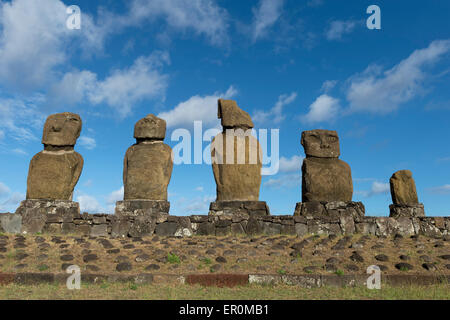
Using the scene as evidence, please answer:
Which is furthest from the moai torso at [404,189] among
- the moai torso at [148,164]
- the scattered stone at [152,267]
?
the scattered stone at [152,267]

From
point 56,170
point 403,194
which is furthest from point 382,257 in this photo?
point 56,170

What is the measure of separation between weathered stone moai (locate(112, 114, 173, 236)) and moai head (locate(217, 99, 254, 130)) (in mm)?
2011

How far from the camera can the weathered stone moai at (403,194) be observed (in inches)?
605

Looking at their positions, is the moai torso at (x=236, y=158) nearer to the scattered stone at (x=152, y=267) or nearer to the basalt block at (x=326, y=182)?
the basalt block at (x=326, y=182)

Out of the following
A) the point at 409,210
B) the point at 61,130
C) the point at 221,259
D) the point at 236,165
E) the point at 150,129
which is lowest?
the point at 221,259

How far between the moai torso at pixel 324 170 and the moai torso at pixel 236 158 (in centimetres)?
155

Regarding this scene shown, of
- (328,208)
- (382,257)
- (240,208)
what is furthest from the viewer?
(328,208)

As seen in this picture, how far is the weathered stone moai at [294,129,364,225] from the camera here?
467 inches

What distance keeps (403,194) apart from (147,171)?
9783 mm

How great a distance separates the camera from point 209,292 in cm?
639

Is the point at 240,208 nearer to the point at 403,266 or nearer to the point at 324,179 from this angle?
the point at 324,179

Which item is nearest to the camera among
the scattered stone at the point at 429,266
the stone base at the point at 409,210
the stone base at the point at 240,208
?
the scattered stone at the point at 429,266

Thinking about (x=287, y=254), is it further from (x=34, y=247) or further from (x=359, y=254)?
(x=34, y=247)
